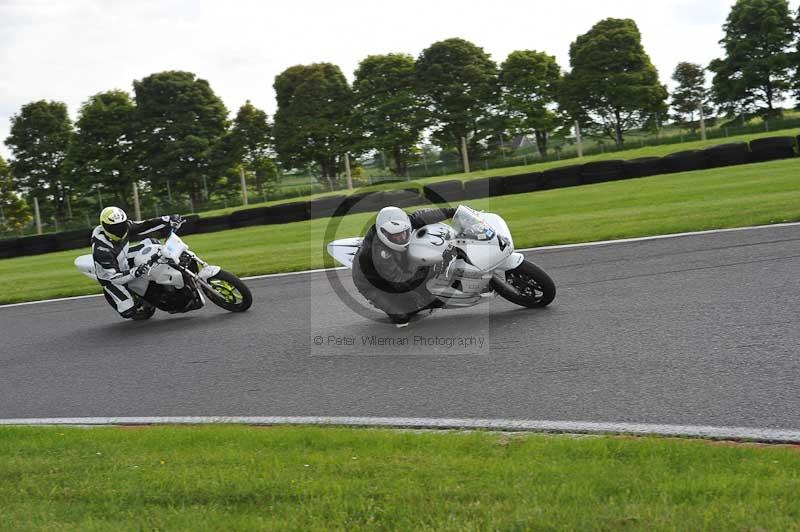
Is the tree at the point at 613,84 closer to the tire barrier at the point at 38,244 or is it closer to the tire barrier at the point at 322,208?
the tire barrier at the point at 322,208

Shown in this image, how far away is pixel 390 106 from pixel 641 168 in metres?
35.7

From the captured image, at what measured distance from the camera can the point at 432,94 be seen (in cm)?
5816

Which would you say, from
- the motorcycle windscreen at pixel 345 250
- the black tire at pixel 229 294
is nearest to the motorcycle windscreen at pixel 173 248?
the black tire at pixel 229 294

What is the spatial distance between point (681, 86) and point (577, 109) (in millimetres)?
7169

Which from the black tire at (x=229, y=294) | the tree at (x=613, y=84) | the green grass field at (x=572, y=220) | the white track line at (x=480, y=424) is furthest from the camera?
the tree at (x=613, y=84)

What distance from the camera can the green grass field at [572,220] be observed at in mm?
13185

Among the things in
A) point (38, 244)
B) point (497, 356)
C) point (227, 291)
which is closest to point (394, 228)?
point (497, 356)

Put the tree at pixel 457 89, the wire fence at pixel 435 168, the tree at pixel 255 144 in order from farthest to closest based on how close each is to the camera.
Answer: the tree at pixel 255 144, the tree at pixel 457 89, the wire fence at pixel 435 168

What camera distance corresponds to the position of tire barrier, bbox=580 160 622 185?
24.1m

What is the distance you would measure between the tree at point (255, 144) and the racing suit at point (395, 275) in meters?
51.0

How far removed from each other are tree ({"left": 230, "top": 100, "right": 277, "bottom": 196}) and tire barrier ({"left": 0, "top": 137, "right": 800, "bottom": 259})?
3290cm

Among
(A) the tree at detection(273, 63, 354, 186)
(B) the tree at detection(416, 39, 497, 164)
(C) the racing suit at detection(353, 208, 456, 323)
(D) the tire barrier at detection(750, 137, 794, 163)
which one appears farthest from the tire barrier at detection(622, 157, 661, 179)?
(A) the tree at detection(273, 63, 354, 186)

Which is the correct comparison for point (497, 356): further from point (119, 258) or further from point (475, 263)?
point (119, 258)

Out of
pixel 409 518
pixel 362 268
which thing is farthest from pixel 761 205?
pixel 409 518
